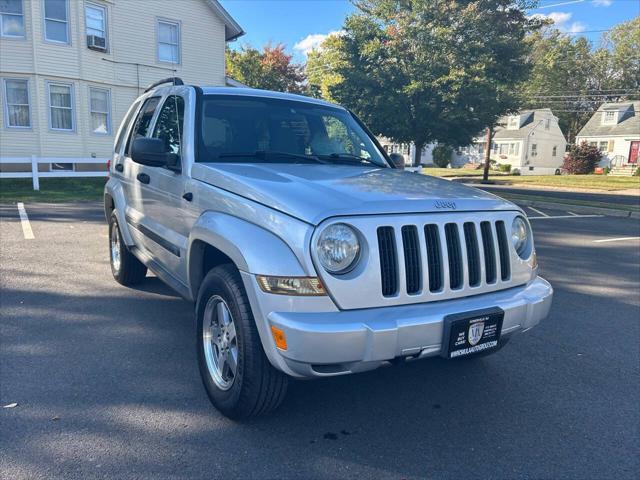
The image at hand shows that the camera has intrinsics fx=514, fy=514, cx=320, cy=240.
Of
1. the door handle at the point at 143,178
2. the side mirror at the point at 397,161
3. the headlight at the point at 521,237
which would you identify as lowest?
the headlight at the point at 521,237

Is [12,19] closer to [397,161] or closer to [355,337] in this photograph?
[397,161]

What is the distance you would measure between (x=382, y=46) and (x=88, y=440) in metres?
22.7

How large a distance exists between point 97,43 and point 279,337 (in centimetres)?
1958

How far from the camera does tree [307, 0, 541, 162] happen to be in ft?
71.7

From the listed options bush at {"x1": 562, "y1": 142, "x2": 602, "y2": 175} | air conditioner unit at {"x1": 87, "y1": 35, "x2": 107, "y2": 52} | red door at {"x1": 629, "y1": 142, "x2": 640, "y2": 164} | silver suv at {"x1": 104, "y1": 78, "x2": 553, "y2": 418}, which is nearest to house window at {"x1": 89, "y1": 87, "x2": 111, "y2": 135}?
air conditioner unit at {"x1": 87, "y1": 35, "x2": 107, "y2": 52}

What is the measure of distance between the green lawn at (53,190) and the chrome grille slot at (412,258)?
12.4 m

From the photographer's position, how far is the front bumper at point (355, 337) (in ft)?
8.00

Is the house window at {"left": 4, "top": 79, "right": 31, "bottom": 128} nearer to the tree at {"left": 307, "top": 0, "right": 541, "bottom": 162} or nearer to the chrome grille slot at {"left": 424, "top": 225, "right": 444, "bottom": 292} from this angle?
the tree at {"left": 307, "top": 0, "right": 541, "bottom": 162}

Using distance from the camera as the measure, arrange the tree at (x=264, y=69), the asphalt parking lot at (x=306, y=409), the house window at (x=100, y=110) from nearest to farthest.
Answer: the asphalt parking lot at (x=306, y=409) → the house window at (x=100, y=110) → the tree at (x=264, y=69)

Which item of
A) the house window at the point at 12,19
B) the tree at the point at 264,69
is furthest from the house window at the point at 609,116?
the house window at the point at 12,19

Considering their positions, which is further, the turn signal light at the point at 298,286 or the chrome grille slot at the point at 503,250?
the chrome grille slot at the point at 503,250

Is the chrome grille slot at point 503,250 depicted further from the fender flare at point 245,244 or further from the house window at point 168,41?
the house window at point 168,41

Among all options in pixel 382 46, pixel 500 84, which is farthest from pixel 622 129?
pixel 382 46

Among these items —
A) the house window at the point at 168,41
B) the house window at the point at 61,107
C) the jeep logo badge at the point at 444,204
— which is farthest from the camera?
the house window at the point at 168,41
